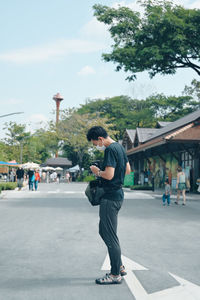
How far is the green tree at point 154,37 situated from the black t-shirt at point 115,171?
1400cm

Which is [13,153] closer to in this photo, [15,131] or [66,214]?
[15,131]

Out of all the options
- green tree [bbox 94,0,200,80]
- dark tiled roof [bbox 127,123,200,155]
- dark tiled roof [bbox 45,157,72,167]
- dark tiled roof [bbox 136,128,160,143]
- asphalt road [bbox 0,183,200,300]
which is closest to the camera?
asphalt road [bbox 0,183,200,300]

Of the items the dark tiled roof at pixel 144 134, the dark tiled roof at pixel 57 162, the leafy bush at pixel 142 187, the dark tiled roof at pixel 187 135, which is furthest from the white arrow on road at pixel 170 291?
the dark tiled roof at pixel 57 162

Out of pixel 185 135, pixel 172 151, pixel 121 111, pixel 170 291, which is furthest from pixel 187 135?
pixel 121 111

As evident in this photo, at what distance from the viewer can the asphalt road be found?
4.30 meters

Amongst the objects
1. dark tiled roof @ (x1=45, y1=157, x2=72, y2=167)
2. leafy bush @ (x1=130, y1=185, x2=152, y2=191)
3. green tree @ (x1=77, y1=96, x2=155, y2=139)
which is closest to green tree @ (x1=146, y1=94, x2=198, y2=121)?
green tree @ (x1=77, y1=96, x2=155, y2=139)

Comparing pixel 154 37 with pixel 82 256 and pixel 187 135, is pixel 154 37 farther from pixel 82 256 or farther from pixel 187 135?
pixel 82 256

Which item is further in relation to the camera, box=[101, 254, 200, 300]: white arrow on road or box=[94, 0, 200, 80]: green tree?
box=[94, 0, 200, 80]: green tree

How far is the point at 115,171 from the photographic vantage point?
4664 mm

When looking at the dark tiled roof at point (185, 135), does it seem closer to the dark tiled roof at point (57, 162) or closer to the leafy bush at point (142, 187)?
the leafy bush at point (142, 187)

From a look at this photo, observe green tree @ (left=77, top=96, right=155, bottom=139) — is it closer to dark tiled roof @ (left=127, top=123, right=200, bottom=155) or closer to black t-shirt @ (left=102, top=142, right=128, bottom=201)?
dark tiled roof @ (left=127, top=123, right=200, bottom=155)

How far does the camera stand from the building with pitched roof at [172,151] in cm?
2538

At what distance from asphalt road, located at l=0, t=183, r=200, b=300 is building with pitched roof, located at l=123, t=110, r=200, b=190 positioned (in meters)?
14.9

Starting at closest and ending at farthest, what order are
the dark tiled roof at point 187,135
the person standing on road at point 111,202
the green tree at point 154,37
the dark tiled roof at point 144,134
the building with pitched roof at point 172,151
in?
the person standing on road at point 111,202, the green tree at point 154,37, the dark tiled roof at point 187,135, the building with pitched roof at point 172,151, the dark tiled roof at point 144,134
